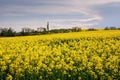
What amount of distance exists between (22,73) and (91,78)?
243cm

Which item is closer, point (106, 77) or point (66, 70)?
point (106, 77)

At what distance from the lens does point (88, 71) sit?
40.2ft

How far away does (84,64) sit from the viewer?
42.2 feet

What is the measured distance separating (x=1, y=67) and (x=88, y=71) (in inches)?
139

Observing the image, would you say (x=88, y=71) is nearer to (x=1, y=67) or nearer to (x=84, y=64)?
(x=84, y=64)

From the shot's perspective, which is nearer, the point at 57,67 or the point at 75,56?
the point at 57,67

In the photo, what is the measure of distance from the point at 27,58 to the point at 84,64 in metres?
2.83

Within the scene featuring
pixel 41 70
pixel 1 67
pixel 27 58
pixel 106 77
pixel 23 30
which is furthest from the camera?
pixel 23 30

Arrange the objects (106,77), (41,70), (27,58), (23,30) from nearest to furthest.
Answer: (106,77) < (41,70) < (27,58) < (23,30)

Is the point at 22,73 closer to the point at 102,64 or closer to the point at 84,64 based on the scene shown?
the point at 84,64

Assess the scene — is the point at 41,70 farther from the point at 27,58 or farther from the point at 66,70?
the point at 27,58

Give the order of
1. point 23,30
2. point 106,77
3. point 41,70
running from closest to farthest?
point 106,77
point 41,70
point 23,30

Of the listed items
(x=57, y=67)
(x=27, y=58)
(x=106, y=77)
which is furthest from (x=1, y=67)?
(x=106, y=77)

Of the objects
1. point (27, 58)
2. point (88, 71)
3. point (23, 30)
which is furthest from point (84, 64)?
point (23, 30)
